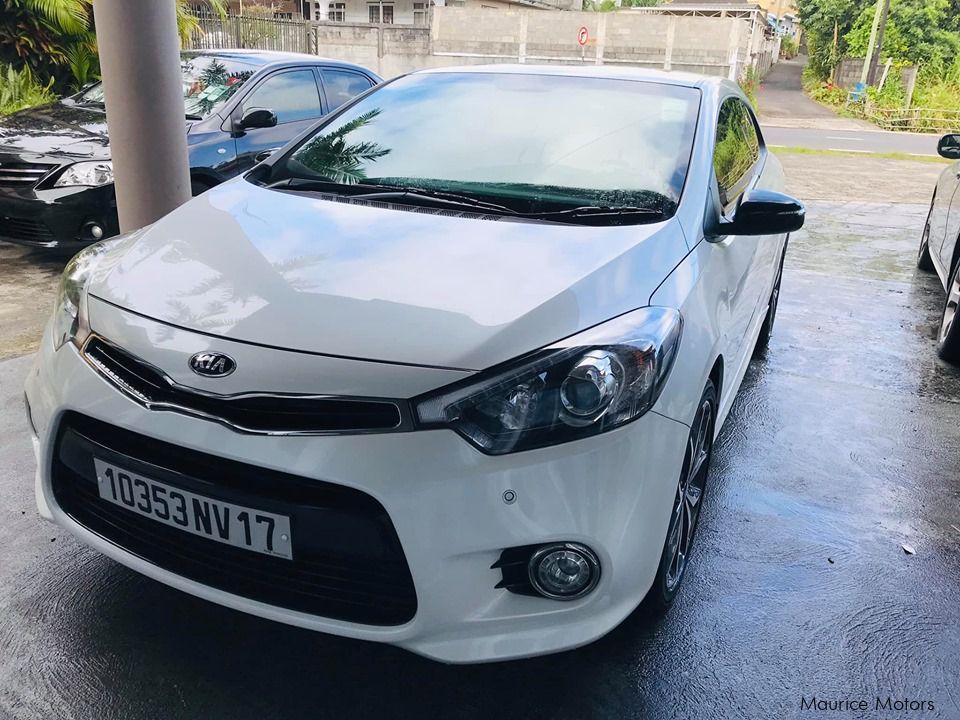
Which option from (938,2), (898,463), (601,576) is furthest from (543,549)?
(938,2)

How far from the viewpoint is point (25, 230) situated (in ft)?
17.4

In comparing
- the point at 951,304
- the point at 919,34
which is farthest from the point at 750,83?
the point at 951,304

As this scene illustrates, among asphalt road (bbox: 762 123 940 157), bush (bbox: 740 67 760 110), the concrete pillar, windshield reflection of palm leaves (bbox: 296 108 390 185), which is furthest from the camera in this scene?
bush (bbox: 740 67 760 110)

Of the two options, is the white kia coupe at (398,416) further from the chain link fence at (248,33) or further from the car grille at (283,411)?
the chain link fence at (248,33)

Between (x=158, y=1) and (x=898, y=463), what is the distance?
12.8 ft

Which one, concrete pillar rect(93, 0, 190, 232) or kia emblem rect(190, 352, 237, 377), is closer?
kia emblem rect(190, 352, 237, 377)

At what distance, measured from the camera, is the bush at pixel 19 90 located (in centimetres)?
870

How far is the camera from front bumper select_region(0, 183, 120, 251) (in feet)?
16.9

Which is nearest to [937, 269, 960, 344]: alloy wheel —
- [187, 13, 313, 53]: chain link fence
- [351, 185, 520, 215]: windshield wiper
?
[351, 185, 520, 215]: windshield wiper

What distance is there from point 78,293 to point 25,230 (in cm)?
366

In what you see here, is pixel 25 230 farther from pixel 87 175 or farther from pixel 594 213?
pixel 594 213

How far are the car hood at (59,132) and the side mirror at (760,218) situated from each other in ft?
13.9

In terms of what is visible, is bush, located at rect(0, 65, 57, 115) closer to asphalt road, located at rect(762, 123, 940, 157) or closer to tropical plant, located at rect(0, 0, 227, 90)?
tropical plant, located at rect(0, 0, 227, 90)

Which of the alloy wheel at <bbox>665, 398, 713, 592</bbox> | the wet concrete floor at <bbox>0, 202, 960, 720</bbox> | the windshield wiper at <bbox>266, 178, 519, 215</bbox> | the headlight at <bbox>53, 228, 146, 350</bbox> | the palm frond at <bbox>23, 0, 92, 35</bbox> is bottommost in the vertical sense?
the wet concrete floor at <bbox>0, 202, 960, 720</bbox>
